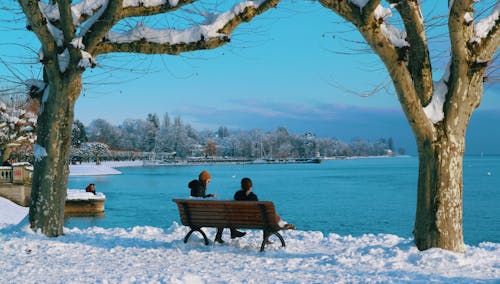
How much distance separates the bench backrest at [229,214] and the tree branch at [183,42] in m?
2.48

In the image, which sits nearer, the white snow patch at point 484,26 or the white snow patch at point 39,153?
the white snow patch at point 484,26

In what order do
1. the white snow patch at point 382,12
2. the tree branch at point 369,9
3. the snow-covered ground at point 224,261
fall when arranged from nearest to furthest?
the snow-covered ground at point 224,261 < the tree branch at point 369,9 < the white snow patch at point 382,12

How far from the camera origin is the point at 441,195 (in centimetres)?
764

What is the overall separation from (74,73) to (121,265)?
3422 millimetres

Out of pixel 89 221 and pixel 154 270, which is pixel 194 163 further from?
pixel 154 270

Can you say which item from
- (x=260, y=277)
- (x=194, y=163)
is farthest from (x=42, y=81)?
(x=194, y=163)

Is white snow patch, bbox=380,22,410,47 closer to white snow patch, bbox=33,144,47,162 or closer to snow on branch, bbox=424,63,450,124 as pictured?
snow on branch, bbox=424,63,450,124

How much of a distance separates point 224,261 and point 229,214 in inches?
42.3

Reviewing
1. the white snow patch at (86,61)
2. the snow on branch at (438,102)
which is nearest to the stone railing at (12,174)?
the white snow patch at (86,61)

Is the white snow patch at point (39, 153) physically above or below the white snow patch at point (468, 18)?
below

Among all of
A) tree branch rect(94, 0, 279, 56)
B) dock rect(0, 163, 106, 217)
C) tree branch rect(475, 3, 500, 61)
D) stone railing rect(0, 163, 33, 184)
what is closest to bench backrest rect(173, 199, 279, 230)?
tree branch rect(94, 0, 279, 56)

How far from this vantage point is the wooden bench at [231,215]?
7.91m

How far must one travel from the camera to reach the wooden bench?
26.0 feet

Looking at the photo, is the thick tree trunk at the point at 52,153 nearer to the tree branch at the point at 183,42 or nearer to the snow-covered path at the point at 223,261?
the snow-covered path at the point at 223,261
